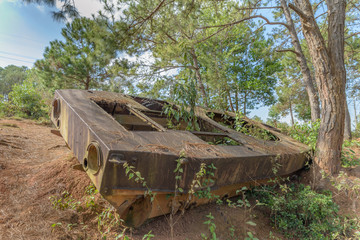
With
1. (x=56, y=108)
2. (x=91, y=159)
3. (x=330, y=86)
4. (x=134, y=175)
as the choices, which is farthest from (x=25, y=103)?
(x=330, y=86)

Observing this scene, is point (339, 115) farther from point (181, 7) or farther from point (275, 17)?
point (275, 17)

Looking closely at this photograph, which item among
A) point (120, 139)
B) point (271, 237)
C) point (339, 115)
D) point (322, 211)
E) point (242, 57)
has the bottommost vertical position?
point (271, 237)

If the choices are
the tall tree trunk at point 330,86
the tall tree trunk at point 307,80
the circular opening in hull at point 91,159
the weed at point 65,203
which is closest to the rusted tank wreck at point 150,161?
the circular opening in hull at point 91,159

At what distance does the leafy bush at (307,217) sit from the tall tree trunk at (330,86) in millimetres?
1286

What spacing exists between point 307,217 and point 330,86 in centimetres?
249

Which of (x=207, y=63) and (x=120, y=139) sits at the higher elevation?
(x=207, y=63)

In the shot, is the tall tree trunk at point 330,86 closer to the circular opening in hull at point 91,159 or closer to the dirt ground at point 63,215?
the dirt ground at point 63,215

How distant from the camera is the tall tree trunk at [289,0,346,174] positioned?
3836 mm

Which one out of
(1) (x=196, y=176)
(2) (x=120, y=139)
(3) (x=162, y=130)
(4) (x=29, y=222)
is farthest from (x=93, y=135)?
(4) (x=29, y=222)

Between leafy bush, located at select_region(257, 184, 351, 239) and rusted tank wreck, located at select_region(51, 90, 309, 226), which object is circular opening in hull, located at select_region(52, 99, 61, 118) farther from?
leafy bush, located at select_region(257, 184, 351, 239)

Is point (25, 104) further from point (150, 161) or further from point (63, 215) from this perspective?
point (150, 161)

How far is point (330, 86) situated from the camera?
3.88 meters

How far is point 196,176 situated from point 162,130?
767 millimetres

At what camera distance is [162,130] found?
2525 millimetres
